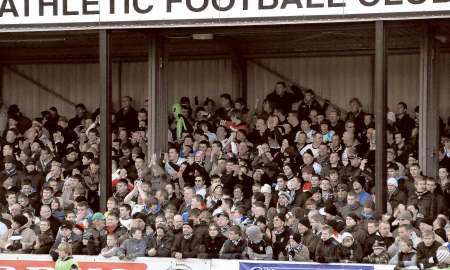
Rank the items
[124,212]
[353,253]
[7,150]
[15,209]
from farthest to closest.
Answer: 1. [7,150]
2. [15,209]
3. [124,212]
4. [353,253]

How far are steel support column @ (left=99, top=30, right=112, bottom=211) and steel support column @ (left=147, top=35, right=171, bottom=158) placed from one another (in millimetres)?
2064

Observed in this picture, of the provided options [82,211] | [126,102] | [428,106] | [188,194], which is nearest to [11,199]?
[82,211]

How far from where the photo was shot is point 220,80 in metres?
30.1

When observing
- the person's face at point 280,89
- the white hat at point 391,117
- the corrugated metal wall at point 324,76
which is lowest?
the white hat at point 391,117

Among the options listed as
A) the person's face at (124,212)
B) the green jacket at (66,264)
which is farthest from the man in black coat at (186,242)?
the person's face at (124,212)

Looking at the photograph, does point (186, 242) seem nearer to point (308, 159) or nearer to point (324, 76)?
point (308, 159)

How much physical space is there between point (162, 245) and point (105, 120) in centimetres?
413

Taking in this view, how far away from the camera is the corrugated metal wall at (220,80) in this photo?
28453 mm

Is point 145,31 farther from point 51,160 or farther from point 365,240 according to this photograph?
point 365,240

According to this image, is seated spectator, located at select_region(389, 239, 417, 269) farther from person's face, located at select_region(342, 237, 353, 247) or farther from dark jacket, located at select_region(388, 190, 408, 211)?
dark jacket, located at select_region(388, 190, 408, 211)

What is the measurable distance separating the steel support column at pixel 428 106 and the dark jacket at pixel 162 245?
6.20 m

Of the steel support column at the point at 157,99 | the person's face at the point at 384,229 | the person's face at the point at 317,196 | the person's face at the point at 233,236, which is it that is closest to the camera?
the person's face at the point at 384,229

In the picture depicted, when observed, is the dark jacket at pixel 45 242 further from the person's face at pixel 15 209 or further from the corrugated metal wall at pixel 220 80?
the corrugated metal wall at pixel 220 80

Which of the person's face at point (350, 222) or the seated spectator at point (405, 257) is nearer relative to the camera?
the seated spectator at point (405, 257)
